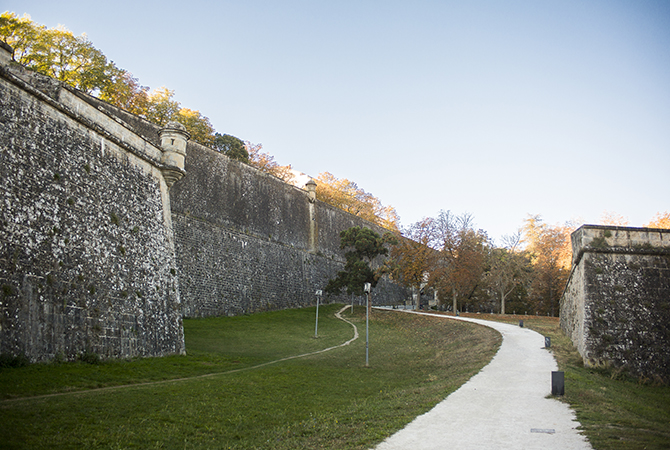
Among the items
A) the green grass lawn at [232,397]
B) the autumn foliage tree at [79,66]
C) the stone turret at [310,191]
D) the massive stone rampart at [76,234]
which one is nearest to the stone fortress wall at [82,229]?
the massive stone rampart at [76,234]

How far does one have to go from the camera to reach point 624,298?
53.2 feet

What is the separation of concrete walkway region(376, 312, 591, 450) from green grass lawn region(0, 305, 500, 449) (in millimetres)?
454

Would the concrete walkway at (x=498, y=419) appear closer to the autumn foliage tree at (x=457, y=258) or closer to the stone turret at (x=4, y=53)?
the stone turret at (x=4, y=53)

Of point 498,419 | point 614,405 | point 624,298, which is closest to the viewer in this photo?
point 498,419

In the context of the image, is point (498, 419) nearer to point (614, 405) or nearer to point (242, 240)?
point (614, 405)

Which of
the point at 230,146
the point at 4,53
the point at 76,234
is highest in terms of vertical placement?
the point at 230,146

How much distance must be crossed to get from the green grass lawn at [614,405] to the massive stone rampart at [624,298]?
0.59 m

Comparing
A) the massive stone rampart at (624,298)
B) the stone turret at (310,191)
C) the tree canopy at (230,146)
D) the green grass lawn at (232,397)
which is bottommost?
the green grass lawn at (232,397)

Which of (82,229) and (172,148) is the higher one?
(172,148)

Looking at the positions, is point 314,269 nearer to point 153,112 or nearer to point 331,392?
point 153,112

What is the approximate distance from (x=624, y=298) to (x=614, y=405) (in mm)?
7548

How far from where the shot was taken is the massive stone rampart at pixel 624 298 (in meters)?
15.4

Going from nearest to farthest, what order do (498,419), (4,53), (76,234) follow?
(498,419) < (4,53) < (76,234)

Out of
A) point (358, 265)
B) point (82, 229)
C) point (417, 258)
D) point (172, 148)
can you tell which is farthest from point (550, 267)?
point (82, 229)
